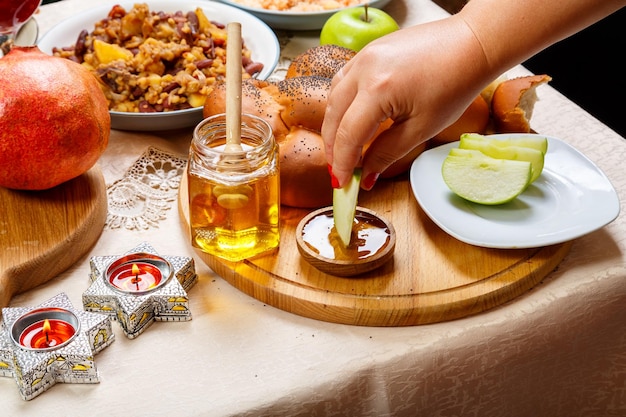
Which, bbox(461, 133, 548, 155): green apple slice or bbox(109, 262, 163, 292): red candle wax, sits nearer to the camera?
bbox(109, 262, 163, 292): red candle wax

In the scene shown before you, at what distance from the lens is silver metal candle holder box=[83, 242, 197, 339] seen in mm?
903

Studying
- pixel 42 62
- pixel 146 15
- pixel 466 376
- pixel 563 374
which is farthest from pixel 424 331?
pixel 146 15

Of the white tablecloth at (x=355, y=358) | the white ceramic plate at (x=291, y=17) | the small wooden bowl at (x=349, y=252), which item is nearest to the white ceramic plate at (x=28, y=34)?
the white ceramic plate at (x=291, y=17)

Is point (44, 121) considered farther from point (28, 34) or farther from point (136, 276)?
point (28, 34)

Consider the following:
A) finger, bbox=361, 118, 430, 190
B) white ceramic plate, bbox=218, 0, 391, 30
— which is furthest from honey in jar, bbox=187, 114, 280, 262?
white ceramic plate, bbox=218, 0, 391, 30

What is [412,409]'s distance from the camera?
0.94 meters

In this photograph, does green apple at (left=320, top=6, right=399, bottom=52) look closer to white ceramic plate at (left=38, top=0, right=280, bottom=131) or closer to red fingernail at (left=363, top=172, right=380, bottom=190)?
white ceramic plate at (left=38, top=0, right=280, bottom=131)

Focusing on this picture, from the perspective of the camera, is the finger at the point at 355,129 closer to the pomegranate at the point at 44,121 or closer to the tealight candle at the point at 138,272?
the tealight candle at the point at 138,272

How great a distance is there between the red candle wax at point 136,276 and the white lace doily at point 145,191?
16 cm

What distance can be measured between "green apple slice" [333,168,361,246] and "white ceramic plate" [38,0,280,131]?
1.34ft

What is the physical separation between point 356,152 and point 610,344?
0.47 m

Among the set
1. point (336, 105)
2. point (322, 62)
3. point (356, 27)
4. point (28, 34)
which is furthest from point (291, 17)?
point (336, 105)

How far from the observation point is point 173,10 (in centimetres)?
157

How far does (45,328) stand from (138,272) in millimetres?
142
